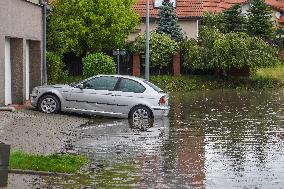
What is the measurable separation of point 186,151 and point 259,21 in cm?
3835

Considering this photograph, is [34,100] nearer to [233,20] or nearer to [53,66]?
[53,66]

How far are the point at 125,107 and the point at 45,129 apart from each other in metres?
4.42

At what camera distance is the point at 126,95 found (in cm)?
2288

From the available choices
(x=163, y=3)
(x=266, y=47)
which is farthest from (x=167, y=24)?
(x=266, y=47)

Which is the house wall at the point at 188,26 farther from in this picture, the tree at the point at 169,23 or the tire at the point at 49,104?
the tire at the point at 49,104

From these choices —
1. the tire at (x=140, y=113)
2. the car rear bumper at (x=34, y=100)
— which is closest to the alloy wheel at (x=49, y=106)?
the car rear bumper at (x=34, y=100)

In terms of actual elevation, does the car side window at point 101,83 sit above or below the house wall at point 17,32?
below

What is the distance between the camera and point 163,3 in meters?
49.7

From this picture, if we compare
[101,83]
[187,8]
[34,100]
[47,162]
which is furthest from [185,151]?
[187,8]

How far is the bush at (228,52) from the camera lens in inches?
1681

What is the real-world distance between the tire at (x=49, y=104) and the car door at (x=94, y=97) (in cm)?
43

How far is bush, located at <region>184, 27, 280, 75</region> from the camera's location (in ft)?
140

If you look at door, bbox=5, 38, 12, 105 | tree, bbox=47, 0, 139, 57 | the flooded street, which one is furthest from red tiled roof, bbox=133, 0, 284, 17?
door, bbox=5, 38, 12, 105

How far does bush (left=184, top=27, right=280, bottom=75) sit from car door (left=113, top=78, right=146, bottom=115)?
64.9 feet
